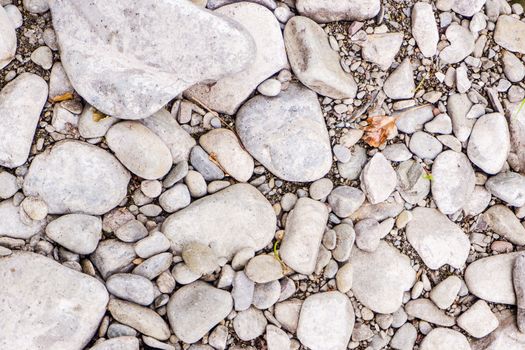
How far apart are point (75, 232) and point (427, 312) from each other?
68.9 inches

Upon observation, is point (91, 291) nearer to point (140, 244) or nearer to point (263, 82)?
point (140, 244)

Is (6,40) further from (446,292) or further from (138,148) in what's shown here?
(446,292)

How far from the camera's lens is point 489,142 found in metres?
3.06

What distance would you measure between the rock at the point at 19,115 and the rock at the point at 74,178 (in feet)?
0.29

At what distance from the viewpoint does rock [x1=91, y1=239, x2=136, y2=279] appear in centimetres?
278

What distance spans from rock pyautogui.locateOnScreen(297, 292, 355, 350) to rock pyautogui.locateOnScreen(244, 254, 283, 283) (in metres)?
0.22

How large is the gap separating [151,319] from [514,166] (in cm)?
198

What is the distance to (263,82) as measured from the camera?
2.89 m

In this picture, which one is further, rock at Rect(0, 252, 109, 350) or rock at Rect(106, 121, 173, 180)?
rock at Rect(106, 121, 173, 180)

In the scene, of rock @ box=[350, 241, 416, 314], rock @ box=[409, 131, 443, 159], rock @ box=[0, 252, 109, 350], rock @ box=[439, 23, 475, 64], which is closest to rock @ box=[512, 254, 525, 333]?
rock @ box=[350, 241, 416, 314]

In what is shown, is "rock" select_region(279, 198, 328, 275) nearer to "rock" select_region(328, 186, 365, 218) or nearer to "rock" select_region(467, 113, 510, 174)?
"rock" select_region(328, 186, 365, 218)

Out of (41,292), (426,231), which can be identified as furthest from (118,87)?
(426,231)

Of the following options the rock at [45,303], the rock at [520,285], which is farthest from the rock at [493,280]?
the rock at [45,303]

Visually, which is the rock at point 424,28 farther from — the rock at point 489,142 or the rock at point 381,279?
the rock at point 381,279
